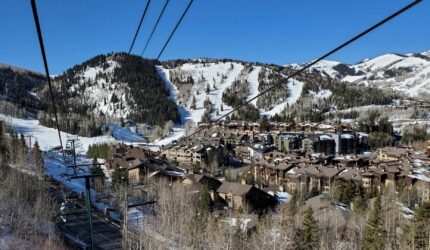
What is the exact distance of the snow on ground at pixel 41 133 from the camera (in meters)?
91.1

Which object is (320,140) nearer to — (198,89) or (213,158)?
(213,158)

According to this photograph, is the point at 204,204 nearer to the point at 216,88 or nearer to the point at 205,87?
the point at 216,88

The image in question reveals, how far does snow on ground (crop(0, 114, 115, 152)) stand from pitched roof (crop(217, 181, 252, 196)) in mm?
59915

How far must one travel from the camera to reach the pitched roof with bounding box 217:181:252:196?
1328 inches

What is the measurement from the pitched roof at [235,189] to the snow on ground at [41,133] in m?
59.9

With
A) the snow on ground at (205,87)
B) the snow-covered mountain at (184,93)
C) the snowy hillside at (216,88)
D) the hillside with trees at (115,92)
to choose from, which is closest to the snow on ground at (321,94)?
the snow-covered mountain at (184,93)

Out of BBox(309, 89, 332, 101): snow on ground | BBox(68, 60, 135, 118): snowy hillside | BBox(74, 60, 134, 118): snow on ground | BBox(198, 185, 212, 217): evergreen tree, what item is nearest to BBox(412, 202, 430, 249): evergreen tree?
BBox(198, 185, 212, 217): evergreen tree

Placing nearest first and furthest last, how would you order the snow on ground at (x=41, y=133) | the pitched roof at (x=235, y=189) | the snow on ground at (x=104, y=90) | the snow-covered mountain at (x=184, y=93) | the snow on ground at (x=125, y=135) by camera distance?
the pitched roof at (x=235, y=189) < the snow on ground at (x=41, y=133) < the snow on ground at (x=125, y=135) < the snow-covered mountain at (x=184, y=93) < the snow on ground at (x=104, y=90)

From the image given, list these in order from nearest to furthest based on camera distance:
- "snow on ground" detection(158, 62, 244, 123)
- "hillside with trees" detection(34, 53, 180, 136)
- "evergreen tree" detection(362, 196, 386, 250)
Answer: "evergreen tree" detection(362, 196, 386, 250)
"hillside with trees" detection(34, 53, 180, 136)
"snow on ground" detection(158, 62, 244, 123)

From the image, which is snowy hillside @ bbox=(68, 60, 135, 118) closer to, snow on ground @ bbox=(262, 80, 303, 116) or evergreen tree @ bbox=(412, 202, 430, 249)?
snow on ground @ bbox=(262, 80, 303, 116)

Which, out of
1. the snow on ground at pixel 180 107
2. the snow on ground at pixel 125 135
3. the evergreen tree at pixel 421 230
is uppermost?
the snow on ground at pixel 180 107

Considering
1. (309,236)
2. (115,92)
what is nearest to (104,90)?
(115,92)

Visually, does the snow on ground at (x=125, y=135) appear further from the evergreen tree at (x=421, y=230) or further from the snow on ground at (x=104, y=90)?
the evergreen tree at (x=421, y=230)

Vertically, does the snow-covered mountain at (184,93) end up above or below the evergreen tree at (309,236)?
above
